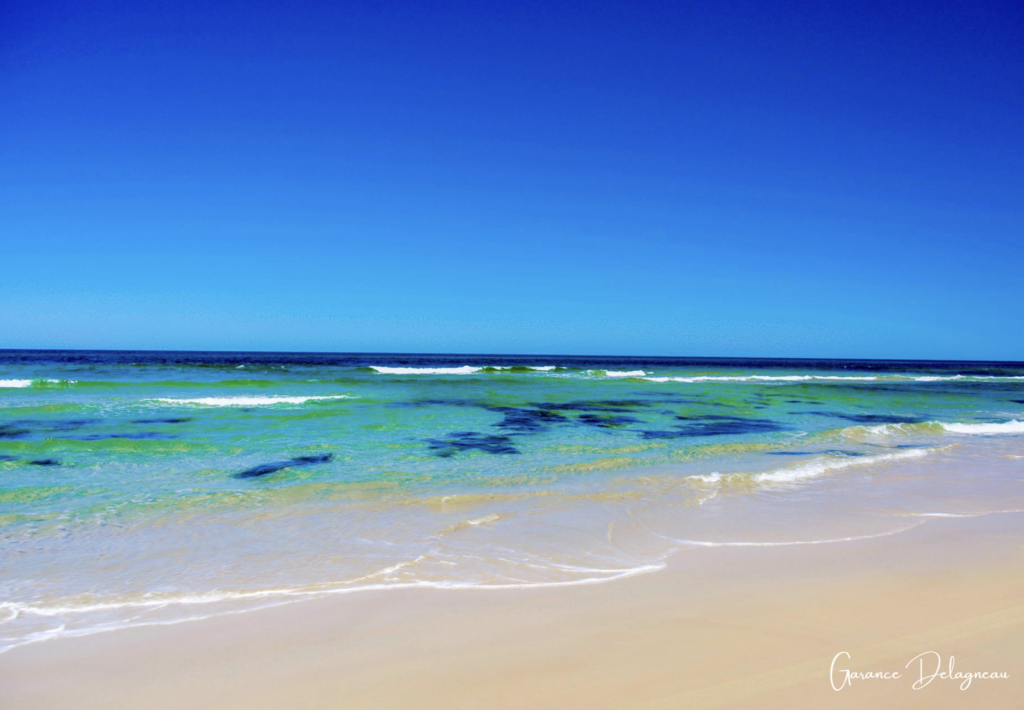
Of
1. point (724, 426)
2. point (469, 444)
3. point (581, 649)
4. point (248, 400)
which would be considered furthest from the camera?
point (248, 400)

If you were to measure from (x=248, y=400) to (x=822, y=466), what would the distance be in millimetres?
15898

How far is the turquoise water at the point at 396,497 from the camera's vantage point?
4.28 m

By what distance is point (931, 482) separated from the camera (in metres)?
8.05

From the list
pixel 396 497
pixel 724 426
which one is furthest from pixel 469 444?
pixel 724 426

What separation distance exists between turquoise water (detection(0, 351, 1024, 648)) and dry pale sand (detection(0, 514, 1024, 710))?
0.35 metres

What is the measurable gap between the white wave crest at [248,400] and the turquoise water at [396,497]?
260 cm

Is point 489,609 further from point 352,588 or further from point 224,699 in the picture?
point 224,699

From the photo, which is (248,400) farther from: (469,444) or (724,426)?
(724,426)

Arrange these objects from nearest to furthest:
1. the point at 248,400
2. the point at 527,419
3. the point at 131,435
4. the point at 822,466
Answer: the point at 822,466, the point at 131,435, the point at 527,419, the point at 248,400

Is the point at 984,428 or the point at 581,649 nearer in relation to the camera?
the point at 581,649

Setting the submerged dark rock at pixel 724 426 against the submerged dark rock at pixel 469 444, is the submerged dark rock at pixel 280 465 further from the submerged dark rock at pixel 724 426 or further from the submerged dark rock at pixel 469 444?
the submerged dark rock at pixel 724 426

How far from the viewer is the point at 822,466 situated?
8.88m

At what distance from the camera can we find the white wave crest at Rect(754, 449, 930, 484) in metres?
7.99

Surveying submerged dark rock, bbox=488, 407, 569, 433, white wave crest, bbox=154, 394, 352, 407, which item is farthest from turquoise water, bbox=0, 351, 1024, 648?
white wave crest, bbox=154, 394, 352, 407
